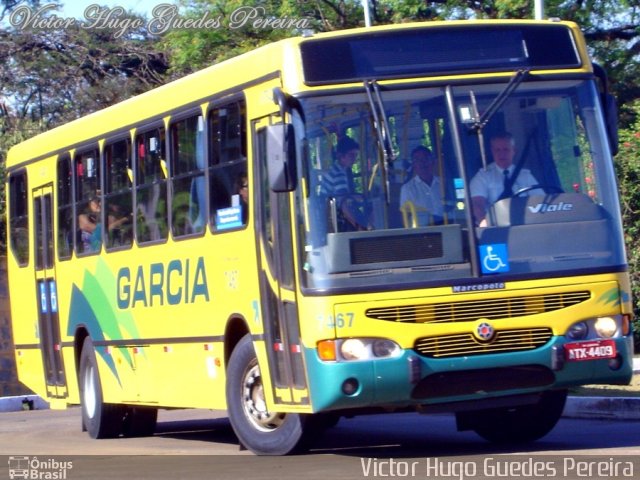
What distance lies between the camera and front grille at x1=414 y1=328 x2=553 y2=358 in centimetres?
918

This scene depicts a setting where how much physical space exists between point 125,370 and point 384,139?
16.0ft

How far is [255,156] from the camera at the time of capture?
10.1 m

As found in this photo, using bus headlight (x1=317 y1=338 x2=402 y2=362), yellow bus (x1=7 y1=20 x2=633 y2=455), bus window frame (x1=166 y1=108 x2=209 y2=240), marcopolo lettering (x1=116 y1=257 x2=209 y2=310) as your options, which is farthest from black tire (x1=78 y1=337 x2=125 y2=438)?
bus headlight (x1=317 y1=338 x2=402 y2=362)

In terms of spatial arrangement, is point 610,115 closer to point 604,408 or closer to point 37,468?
point 604,408

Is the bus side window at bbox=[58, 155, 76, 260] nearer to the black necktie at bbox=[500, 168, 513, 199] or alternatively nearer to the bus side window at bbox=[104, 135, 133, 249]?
the bus side window at bbox=[104, 135, 133, 249]

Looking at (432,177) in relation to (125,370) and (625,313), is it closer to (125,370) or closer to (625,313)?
(625,313)

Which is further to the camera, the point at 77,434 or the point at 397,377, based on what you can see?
the point at 77,434

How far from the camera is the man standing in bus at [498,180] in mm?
9328

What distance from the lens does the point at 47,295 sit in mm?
15070

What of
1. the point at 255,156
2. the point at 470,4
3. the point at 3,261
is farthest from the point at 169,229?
the point at 470,4

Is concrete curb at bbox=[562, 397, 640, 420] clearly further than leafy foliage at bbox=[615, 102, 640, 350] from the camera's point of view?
No

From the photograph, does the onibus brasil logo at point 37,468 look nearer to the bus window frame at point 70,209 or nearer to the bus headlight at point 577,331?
the bus window frame at point 70,209

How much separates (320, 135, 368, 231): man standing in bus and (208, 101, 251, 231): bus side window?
114cm

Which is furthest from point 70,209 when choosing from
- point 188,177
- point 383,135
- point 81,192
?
point 383,135
